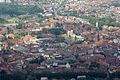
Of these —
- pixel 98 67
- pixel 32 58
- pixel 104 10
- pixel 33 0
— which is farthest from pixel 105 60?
pixel 33 0

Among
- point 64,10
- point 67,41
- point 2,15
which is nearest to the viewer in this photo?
point 67,41

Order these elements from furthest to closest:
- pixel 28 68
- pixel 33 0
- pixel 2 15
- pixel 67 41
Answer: pixel 33 0 → pixel 2 15 → pixel 67 41 → pixel 28 68

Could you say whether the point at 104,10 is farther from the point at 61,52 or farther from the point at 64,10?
the point at 61,52

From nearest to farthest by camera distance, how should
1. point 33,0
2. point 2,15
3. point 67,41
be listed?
point 67,41, point 2,15, point 33,0

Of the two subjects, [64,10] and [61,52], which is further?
[64,10]

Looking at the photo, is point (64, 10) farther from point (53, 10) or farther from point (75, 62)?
point (75, 62)

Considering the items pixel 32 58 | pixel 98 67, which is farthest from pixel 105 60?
pixel 32 58
